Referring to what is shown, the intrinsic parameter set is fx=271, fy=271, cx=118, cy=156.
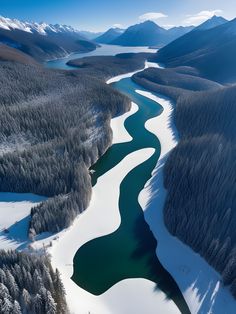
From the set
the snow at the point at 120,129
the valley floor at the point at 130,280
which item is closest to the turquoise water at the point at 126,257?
the valley floor at the point at 130,280

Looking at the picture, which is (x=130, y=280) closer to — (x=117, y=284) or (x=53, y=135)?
(x=117, y=284)

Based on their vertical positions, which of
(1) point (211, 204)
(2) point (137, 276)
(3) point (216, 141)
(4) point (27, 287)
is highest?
(3) point (216, 141)

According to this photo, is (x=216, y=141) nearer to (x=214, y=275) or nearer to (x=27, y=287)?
(x=214, y=275)

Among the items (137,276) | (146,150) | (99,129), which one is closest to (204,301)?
(137,276)

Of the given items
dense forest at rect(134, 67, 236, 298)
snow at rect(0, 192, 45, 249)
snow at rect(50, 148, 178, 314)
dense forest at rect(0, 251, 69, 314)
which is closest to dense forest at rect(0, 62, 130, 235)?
snow at rect(0, 192, 45, 249)

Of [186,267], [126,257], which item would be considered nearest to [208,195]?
[186,267]
